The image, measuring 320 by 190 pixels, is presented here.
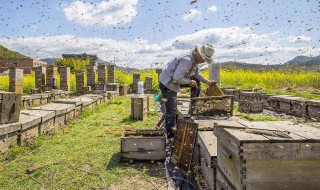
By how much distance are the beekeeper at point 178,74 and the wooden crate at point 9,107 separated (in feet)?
10.1

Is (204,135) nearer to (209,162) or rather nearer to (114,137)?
(209,162)

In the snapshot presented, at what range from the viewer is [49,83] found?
16.6 metres

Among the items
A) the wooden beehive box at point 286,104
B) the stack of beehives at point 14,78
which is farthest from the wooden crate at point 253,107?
the stack of beehives at point 14,78

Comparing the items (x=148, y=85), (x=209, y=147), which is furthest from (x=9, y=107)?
(x=148, y=85)

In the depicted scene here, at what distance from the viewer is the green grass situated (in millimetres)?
3693

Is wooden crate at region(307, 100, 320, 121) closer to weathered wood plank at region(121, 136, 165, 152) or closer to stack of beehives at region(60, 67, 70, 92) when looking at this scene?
weathered wood plank at region(121, 136, 165, 152)

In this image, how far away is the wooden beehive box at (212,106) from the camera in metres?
5.34

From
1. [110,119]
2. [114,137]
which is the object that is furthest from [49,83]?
[114,137]

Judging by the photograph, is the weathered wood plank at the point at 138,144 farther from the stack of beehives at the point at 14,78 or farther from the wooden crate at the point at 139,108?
the stack of beehives at the point at 14,78

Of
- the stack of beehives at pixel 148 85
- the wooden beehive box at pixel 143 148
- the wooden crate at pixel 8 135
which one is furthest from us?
the stack of beehives at pixel 148 85

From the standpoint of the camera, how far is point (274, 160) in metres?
2.14

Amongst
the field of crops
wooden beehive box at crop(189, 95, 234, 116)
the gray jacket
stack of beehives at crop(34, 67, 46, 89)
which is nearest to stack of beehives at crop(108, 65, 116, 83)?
the field of crops

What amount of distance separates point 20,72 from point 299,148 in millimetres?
14917

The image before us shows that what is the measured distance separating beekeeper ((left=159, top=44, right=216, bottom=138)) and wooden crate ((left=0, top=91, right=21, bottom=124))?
308 centimetres
